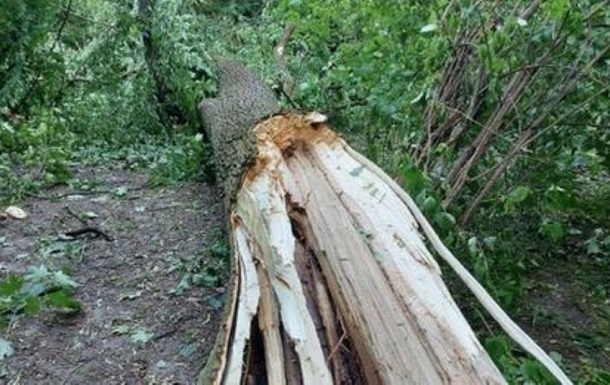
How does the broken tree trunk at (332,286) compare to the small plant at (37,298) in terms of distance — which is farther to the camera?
the small plant at (37,298)

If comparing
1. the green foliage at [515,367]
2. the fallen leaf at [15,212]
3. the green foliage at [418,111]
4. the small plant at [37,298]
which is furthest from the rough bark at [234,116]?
the green foliage at [515,367]

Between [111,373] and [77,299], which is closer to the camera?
[111,373]

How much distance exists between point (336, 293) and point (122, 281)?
1.34 meters

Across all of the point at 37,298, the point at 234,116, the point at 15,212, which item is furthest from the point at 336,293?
the point at 15,212

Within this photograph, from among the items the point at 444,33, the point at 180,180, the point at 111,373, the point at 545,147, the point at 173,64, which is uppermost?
the point at 173,64

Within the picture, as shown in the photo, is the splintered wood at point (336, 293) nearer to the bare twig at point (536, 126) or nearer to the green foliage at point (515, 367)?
the green foliage at point (515, 367)

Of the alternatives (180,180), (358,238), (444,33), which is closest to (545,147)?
(444,33)

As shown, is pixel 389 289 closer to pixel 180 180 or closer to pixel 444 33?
pixel 444 33

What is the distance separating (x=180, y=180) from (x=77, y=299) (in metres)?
1.79

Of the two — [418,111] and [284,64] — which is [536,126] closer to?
[418,111]

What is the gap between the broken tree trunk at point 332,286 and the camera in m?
1.83

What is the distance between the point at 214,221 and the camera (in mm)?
3775

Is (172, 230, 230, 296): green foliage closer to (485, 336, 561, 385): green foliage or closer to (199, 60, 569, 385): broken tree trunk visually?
(199, 60, 569, 385): broken tree trunk

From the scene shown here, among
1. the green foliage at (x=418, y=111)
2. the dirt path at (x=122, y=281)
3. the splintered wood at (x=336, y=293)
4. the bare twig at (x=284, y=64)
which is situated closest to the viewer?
the splintered wood at (x=336, y=293)
